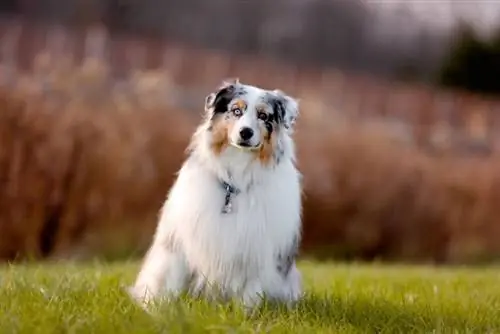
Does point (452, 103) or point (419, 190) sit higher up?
point (452, 103)

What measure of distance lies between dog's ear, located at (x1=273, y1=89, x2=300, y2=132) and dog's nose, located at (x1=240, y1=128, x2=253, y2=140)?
31cm

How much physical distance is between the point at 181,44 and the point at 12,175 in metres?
6.80

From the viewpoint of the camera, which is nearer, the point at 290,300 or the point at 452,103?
the point at 290,300

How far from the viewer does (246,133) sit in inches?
234

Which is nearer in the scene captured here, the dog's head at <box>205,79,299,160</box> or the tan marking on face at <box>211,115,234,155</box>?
the dog's head at <box>205,79,299,160</box>

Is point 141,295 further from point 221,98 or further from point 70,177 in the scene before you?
point 70,177

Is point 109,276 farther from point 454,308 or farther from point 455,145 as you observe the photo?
point 455,145

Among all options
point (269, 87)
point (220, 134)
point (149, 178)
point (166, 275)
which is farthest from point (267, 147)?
point (269, 87)

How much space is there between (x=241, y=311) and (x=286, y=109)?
4.60ft

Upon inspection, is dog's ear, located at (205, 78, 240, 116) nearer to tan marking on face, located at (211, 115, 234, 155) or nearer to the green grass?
tan marking on face, located at (211, 115, 234, 155)

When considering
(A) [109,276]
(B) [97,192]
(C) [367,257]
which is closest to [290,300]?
(A) [109,276]

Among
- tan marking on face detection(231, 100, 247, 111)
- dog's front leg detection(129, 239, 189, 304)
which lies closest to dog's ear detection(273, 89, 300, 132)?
tan marking on face detection(231, 100, 247, 111)

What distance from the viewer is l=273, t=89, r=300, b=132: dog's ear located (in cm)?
621

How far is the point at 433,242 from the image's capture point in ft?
50.3
